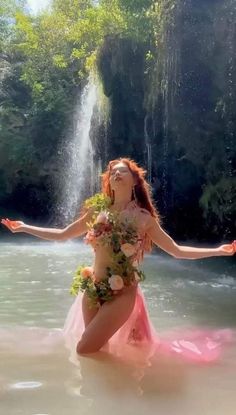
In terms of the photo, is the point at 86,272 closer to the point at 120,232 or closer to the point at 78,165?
the point at 120,232

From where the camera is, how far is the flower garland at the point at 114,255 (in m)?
4.51

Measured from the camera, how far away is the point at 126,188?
468cm

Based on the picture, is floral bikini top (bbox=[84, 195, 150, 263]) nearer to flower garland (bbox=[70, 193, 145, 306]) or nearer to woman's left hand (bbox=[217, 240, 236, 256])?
flower garland (bbox=[70, 193, 145, 306])

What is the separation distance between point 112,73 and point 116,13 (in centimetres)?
651

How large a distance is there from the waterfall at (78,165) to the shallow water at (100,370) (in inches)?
561

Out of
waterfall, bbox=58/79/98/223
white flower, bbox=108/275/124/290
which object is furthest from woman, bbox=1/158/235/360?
waterfall, bbox=58/79/98/223

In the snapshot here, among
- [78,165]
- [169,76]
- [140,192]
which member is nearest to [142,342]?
[140,192]

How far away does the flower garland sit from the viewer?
14.8ft

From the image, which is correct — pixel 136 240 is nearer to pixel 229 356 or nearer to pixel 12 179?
pixel 229 356

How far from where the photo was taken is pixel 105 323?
4410 mm

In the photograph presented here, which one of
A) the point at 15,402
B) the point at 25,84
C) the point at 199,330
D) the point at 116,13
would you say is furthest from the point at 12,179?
the point at 15,402

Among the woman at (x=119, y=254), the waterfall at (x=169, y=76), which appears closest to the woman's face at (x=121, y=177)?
the woman at (x=119, y=254)

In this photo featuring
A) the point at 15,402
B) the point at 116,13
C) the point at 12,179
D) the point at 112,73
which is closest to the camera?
the point at 15,402

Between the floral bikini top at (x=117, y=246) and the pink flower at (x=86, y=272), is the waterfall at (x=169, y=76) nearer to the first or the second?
the floral bikini top at (x=117, y=246)
